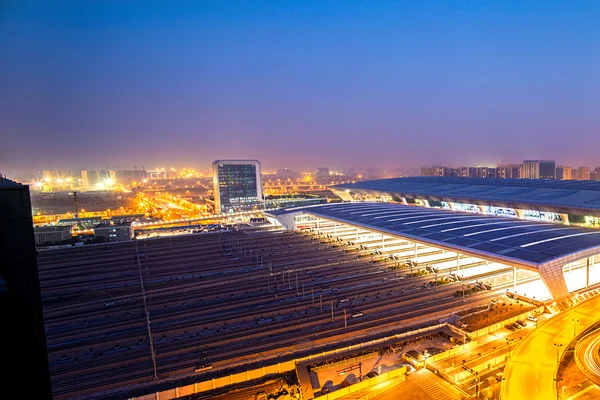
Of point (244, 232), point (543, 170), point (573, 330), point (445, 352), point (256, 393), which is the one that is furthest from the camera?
point (543, 170)

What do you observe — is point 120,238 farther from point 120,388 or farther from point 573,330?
point 573,330

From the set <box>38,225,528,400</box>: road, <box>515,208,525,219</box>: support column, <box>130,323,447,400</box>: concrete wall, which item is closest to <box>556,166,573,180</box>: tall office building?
<box>515,208,525,219</box>: support column

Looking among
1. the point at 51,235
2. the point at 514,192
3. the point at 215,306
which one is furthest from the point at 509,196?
the point at 51,235

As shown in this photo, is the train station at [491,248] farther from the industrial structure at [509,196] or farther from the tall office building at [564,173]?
the tall office building at [564,173]

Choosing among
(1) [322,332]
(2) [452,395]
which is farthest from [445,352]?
(1) [322,332]

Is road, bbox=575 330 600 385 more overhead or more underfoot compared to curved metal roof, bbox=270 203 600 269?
more underfoot

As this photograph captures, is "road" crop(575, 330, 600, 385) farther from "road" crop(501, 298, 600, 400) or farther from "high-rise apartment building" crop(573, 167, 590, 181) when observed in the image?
"high-rise apartment building" crop(573, 167, 590, 181)
